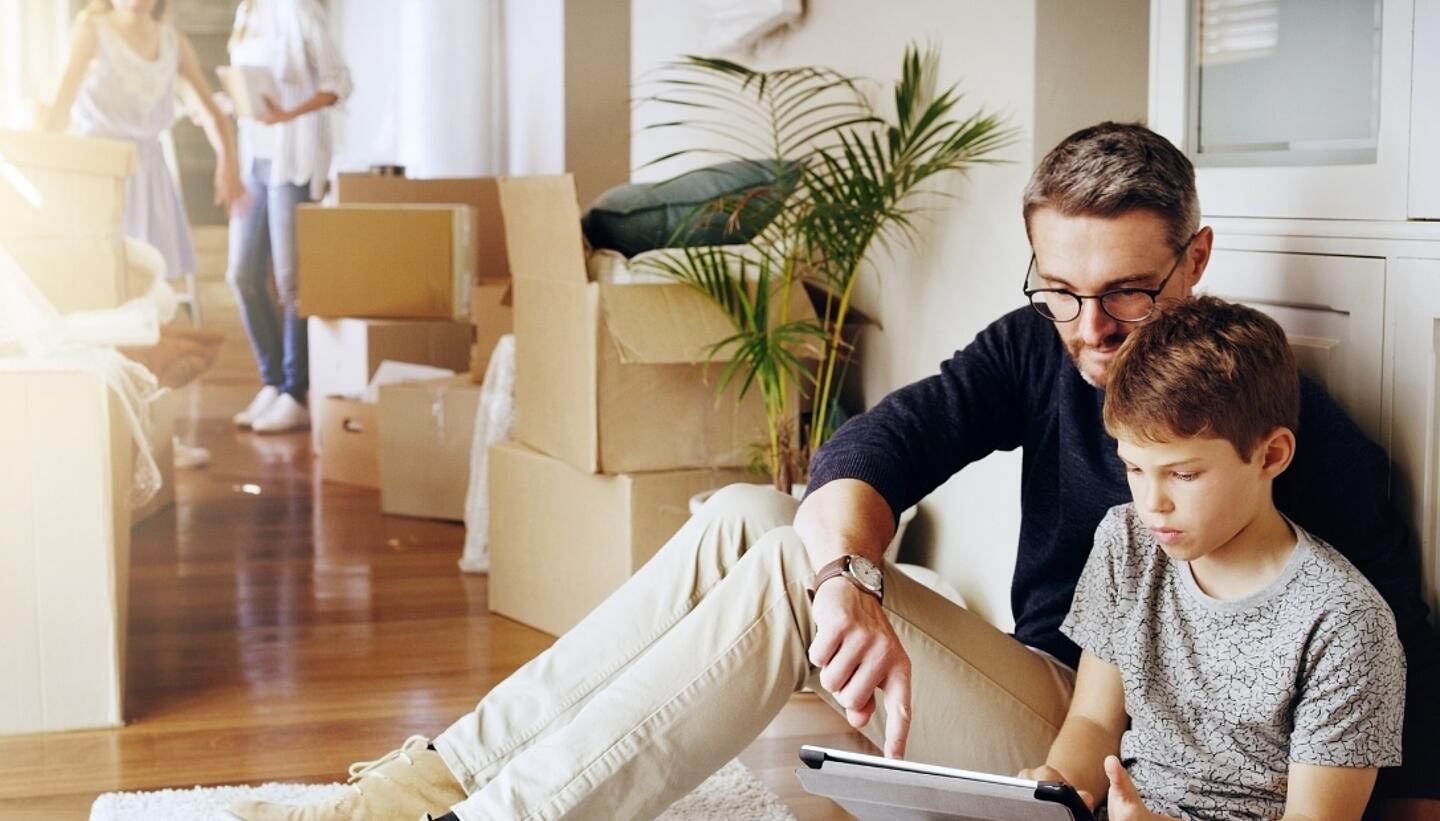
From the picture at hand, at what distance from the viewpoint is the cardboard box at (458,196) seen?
509 centimetres

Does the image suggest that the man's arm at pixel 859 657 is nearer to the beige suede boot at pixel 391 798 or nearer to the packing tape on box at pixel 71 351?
the beige suede boot at pixel 391 798

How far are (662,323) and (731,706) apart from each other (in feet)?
3.99

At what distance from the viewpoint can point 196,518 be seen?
13.1 ft

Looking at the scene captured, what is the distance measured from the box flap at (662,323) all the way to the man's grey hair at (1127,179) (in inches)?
47.8

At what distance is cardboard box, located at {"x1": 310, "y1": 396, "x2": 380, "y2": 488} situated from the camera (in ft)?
14.5

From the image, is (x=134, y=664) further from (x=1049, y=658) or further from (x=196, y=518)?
(x=1049, y=658)

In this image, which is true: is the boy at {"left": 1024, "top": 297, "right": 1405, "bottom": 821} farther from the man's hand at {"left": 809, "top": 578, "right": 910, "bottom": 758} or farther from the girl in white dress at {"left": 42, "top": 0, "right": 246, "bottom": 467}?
the girl in white dress at {"left": 42, "top": 0, "right": 246, "bottom": 467}

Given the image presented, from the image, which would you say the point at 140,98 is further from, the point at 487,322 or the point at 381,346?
the point at 487,322

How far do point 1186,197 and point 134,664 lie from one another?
2007mm

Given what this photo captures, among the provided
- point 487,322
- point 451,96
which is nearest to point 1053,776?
point 487,322

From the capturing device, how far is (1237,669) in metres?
1.27

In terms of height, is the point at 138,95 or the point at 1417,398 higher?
the point at 138,95

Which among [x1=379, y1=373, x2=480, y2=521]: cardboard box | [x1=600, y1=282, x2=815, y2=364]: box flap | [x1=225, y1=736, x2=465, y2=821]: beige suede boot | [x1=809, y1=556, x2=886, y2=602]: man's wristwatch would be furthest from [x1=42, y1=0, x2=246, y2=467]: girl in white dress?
[x1=809, y1=556, x2=886, y2=602]: man's wristwatch

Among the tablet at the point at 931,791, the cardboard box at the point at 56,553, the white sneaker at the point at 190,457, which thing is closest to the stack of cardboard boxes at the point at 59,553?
the cardboard box at the point at 56,553
